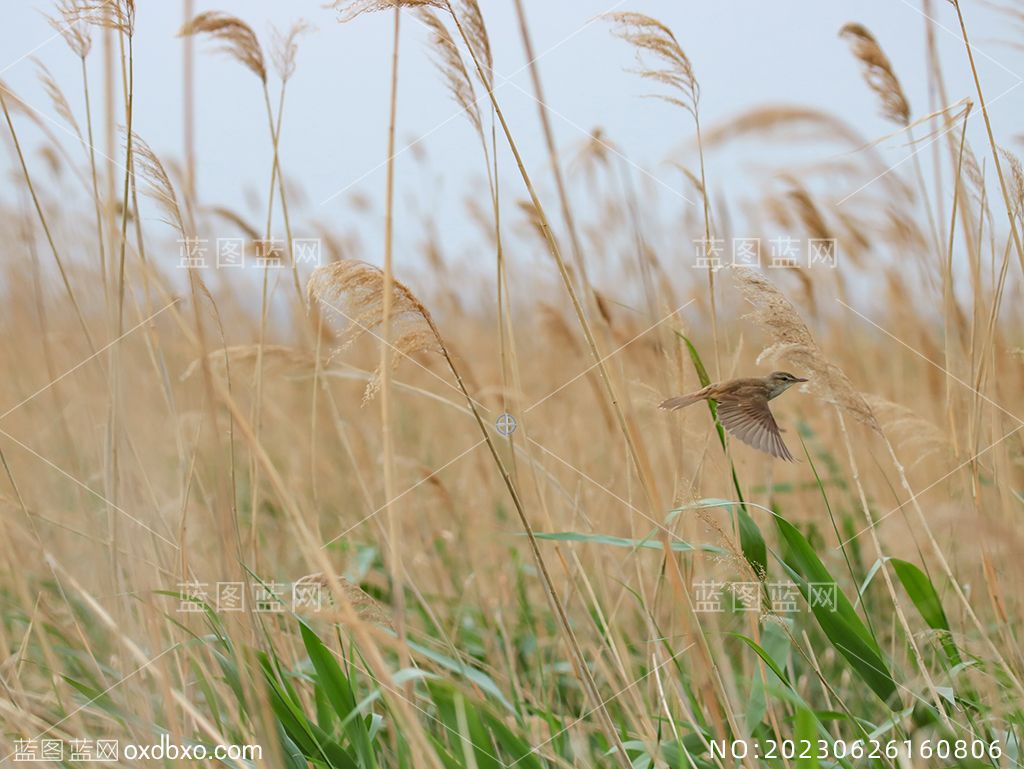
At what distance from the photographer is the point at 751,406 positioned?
95 cm

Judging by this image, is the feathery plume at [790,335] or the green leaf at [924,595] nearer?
the feathery plume at [790,335]

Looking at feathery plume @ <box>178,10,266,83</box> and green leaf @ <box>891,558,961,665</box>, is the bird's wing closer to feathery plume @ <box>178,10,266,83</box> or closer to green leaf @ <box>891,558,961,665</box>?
green leaf @ <box>891,558,961,665</box>

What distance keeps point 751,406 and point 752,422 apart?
0.02m

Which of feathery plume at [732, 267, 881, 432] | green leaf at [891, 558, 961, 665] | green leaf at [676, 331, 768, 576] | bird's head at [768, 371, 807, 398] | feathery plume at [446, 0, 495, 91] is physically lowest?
green leaf at [891, 558, 961, 665]

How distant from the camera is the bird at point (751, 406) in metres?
0.94

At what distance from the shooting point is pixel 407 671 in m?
0.87

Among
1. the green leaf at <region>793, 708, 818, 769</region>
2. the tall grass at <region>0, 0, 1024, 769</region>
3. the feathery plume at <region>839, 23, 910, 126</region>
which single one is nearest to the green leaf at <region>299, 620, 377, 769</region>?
the tall grass at <region>0, 0, 1024, 769</region>

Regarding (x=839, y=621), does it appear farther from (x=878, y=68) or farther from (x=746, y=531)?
(x=878, y=68)

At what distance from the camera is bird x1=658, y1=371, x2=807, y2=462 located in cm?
94

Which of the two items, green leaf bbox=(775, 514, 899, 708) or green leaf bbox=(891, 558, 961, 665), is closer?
green leaf bbox=(775, 514, 899, 708)

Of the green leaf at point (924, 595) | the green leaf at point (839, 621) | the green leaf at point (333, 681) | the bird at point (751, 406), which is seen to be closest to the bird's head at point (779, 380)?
the bird at point (751, 406)

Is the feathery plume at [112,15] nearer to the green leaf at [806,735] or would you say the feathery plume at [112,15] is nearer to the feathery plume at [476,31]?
the feathery plume at [476,31]

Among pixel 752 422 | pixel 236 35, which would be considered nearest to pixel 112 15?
pixel 236 35

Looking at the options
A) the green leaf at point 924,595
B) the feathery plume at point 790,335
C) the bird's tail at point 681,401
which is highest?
the feathery plume at point 790,335
